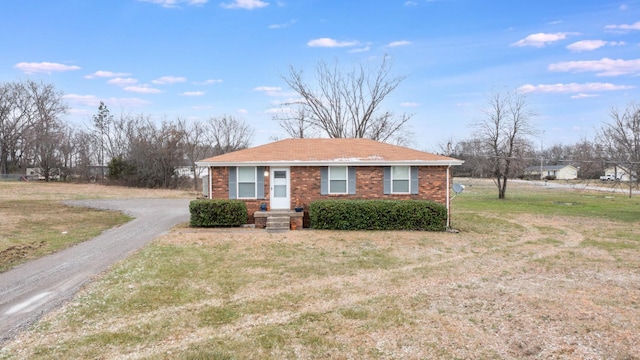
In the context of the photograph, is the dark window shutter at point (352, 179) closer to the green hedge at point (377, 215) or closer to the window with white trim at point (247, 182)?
the green hedge at point (377, 215)

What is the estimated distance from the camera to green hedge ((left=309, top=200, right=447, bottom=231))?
Result: 13.3 meters

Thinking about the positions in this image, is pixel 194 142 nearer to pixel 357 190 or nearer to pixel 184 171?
pixel 184 171

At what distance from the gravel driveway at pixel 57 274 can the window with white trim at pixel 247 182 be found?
2886mm

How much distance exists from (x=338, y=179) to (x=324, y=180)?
1.73 feet

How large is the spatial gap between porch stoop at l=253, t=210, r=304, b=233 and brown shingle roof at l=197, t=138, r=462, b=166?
6.29 ft

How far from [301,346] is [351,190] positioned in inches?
393

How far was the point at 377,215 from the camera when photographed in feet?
43.6

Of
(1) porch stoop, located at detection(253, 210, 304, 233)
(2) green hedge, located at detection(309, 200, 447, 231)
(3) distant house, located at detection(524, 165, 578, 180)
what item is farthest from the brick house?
(3) distant house, located at detection(524, 165, 578, 180)

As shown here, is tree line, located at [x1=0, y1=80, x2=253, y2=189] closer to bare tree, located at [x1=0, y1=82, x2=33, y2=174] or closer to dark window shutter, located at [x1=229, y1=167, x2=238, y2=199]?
bare tree, located at [x1=0, y1=82, x2=33, y2=174]

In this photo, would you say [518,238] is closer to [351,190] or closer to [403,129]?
[351,190]

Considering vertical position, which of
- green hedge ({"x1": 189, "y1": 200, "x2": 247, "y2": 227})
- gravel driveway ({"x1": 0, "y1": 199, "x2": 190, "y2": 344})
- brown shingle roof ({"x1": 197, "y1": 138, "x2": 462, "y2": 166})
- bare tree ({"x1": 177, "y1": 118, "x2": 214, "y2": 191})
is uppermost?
bare tree ({"x1": 177, "y1": 118, "x2": 214, "y2": 191})

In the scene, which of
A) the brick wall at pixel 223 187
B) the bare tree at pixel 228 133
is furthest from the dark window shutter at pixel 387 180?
the bare tree at pixel 228 133

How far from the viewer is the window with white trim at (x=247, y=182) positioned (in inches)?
564

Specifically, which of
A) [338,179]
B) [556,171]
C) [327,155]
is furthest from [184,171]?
[556,171]
